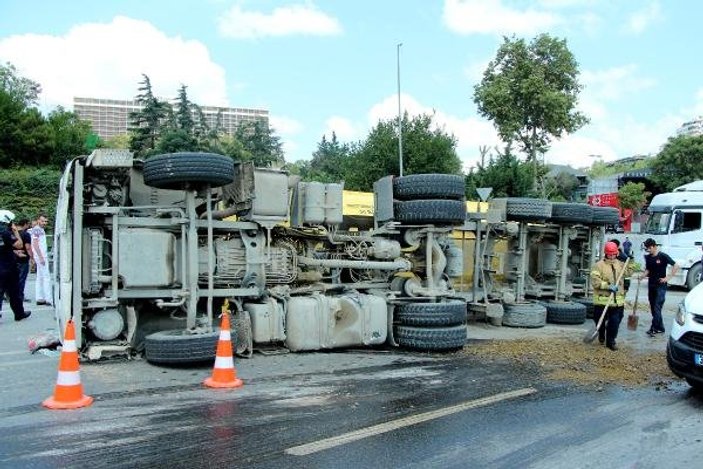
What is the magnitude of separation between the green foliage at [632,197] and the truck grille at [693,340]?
144 feet

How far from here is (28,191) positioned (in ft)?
96.0

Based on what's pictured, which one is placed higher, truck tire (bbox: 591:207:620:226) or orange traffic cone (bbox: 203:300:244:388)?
truck tire (bbox: 591:207:620:226)

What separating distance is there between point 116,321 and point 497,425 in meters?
4.33

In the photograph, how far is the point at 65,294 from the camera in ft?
22.6

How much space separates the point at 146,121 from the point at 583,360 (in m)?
47.9

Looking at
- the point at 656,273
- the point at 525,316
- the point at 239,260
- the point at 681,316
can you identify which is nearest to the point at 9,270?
the point at 239,260

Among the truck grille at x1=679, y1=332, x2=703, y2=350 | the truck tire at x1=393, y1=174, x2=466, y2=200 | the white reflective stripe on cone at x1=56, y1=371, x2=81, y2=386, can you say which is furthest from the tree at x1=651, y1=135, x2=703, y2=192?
the white reflective stripe on cone at x1=56, y1=371, x2=81, y2=386

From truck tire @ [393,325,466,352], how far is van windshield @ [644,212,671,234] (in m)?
15.6

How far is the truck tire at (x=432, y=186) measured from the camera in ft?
28.2

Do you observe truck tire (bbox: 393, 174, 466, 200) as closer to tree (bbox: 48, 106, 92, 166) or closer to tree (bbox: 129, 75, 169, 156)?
tree (bbox: 48, 106, 92, 166)

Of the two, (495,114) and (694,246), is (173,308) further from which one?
(495,114)

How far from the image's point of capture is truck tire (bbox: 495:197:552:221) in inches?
415

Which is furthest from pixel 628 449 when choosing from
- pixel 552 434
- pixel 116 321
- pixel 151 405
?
pixel 116 321

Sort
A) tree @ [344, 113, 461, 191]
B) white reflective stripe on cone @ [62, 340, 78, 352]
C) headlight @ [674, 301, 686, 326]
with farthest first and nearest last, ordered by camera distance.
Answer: tree @ [344, 113, 461, 191] < headlight @ [674, 301, 686, 326] < white reflective stripe on cone @ [62, 340, 78, 352]
